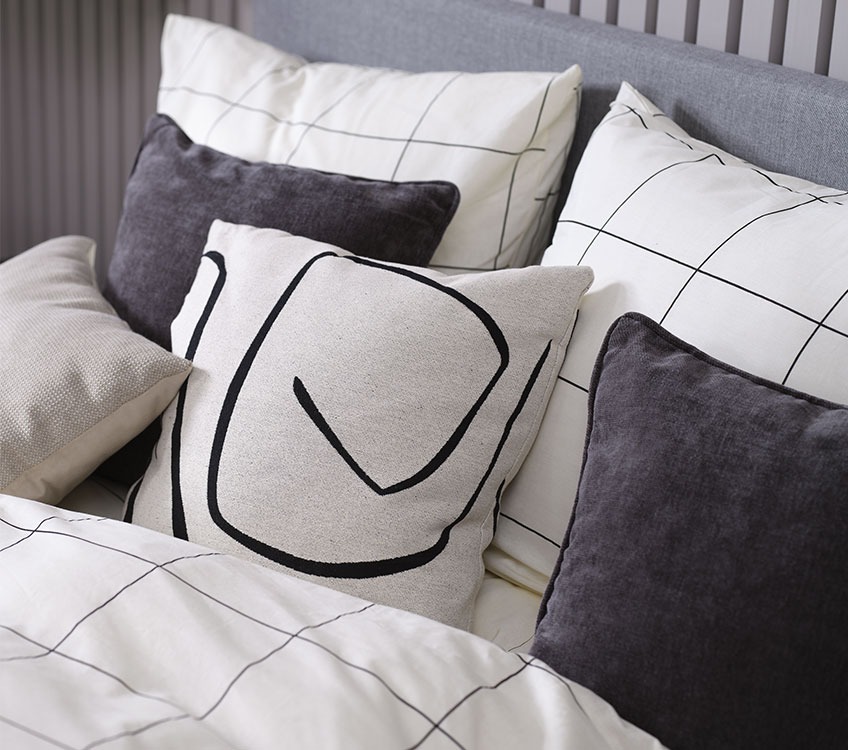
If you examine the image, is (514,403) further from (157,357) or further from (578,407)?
(157,357)

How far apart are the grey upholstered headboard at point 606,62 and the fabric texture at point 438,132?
3.2 inches

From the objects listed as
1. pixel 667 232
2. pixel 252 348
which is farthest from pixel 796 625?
pixel 252 348

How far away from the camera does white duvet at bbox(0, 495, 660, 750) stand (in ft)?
2.45

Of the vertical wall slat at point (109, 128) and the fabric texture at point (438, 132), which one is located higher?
the fabric texture at point (438, 132)

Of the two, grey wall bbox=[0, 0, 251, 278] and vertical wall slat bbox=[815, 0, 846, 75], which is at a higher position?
vertical wall slat bbox=[815, 0, 846, 75]

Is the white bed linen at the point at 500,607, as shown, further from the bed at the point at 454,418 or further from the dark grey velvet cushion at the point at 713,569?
the dark grey velvet cushion at the point at 713,569

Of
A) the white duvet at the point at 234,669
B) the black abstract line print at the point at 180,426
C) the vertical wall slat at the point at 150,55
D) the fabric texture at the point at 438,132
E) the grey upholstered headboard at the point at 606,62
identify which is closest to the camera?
the white duvet at the point at 234,669

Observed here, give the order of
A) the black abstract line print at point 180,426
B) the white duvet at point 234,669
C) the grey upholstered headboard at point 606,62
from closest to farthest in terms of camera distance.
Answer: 1. the white duvet at point 234,669
2. the black abstract line print at point 180,426
3. the grey upholstered headboard at point 606,62

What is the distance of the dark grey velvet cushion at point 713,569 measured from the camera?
777 millimetres

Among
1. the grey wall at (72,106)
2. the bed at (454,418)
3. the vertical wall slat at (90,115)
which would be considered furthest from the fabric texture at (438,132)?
the vertical wall slat at (90,115)

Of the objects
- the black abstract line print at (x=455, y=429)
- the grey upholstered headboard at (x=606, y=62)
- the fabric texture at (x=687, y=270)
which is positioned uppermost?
the grey upholstered headboard at (x=606, y=62)

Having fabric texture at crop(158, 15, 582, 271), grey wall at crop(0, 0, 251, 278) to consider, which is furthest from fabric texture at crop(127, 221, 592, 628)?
grey wall at crop(0, 0, 251, 278)

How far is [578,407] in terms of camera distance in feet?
3.65

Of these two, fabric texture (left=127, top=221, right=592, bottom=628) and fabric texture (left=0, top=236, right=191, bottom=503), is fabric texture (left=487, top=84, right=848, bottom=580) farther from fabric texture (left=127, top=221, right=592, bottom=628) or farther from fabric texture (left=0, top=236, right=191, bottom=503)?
fabric texture (left=0, top=236, right=191, bottom=503)
